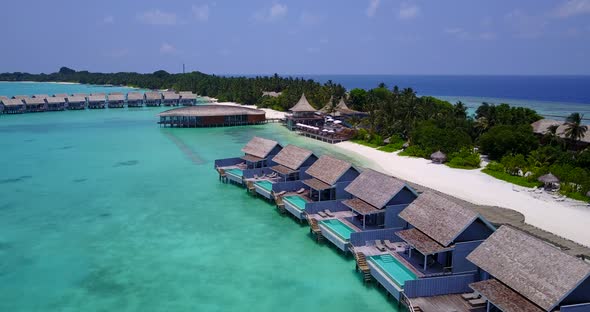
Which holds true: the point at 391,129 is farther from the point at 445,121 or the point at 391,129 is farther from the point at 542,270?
the point at 542,270

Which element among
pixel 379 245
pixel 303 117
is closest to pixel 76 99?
pixel 303 117

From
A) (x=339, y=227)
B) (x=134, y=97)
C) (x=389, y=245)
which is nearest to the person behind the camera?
(x=389, y=245)

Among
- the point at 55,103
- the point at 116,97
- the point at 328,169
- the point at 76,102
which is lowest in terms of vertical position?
the point at 328,169

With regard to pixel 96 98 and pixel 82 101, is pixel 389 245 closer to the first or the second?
pixel 82 101

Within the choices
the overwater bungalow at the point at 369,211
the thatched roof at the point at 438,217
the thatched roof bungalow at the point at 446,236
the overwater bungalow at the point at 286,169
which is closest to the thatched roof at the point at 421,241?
the thatched roof bungalow at the point at 446,236

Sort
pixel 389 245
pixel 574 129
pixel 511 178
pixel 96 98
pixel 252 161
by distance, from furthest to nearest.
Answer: pixel 96 98 → pixel 574 129 → pixel 252 161 → pixel 511 178 → pixel 389 245

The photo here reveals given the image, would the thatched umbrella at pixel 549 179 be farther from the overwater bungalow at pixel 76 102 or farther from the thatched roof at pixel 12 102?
the overwater bungalow at pixel 76 102

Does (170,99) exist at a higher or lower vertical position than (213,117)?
higher
